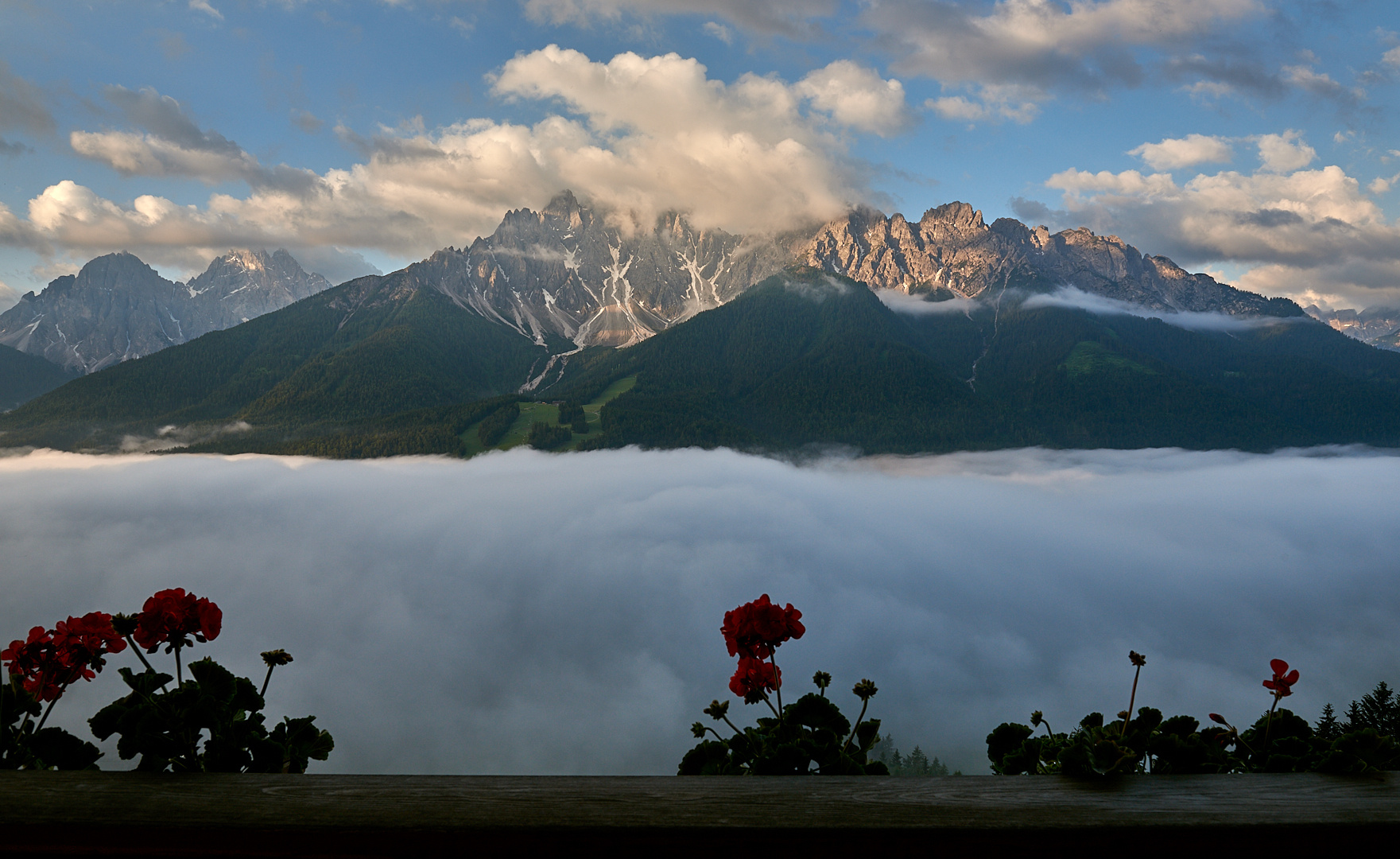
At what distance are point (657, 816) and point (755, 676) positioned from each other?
2075mm

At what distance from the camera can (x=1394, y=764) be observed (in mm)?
2619

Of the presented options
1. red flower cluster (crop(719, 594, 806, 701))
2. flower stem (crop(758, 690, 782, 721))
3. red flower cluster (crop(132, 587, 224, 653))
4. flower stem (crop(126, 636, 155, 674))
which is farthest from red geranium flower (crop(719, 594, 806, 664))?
flower stem (crop(126, 636, 155, 674))

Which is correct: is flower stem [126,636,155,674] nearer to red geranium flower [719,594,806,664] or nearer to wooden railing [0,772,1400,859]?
wooden railing [0,772,1400,859]

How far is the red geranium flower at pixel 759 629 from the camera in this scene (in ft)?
11.9

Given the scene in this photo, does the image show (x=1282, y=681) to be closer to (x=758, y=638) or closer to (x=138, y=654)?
(x=758, y=638)

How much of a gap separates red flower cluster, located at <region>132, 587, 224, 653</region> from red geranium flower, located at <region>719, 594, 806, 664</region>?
241 cm

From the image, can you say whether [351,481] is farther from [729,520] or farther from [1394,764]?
[1394,764]

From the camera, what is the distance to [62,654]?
10.7 feet

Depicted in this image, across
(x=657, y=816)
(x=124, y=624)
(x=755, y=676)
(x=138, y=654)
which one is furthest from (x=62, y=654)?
(x=755, y=676)

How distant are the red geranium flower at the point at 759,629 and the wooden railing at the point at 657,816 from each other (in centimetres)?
161

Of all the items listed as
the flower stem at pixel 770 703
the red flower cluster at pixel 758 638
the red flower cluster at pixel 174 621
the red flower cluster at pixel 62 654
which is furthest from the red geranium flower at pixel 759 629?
the red flower cluster at pixel 62 654

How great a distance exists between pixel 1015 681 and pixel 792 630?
20119 cm

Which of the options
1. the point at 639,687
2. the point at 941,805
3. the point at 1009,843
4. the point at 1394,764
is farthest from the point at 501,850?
the point at 639,687

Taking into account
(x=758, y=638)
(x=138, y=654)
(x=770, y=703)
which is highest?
(x=758, y=638)
